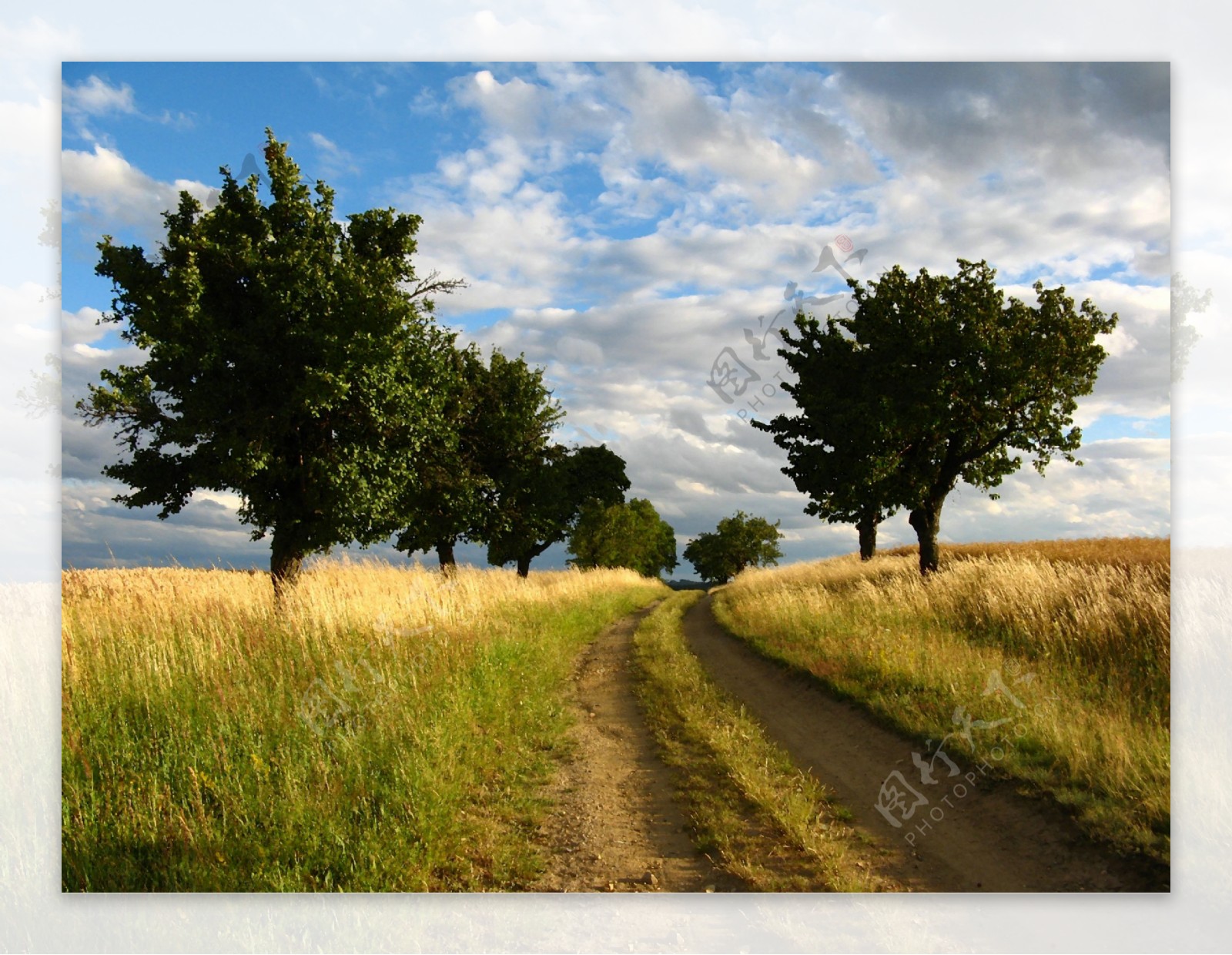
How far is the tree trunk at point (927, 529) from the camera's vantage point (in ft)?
69.8

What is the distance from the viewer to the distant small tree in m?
71.4

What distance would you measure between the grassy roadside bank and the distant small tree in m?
60.2

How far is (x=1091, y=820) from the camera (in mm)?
5773

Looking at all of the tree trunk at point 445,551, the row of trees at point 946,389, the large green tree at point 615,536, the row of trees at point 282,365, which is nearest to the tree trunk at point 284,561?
the row of trees at point 282,365

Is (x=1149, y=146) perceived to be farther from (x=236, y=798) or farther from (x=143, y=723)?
(x=143, y=723)

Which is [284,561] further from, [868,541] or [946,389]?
[868,541]

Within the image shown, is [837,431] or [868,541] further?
[868,541]

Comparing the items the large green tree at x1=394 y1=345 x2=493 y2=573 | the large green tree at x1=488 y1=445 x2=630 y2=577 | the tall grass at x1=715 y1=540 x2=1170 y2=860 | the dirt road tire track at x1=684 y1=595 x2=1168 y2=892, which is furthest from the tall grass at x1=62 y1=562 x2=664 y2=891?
the large green tree at x1=488 y1=445 x2=630 y2=577

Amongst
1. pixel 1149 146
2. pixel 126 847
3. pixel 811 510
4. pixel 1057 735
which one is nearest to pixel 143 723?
pixel 126 847

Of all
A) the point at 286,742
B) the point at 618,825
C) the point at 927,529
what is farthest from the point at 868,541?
the point at 286,742

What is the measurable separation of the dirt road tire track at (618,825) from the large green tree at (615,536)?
30920 millimetres

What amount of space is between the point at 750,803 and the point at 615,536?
44.0 m

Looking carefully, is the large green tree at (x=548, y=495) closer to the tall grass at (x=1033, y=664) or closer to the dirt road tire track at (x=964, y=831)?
the tall grass at (x=1033, y=664)

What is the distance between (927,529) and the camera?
21969 mm
